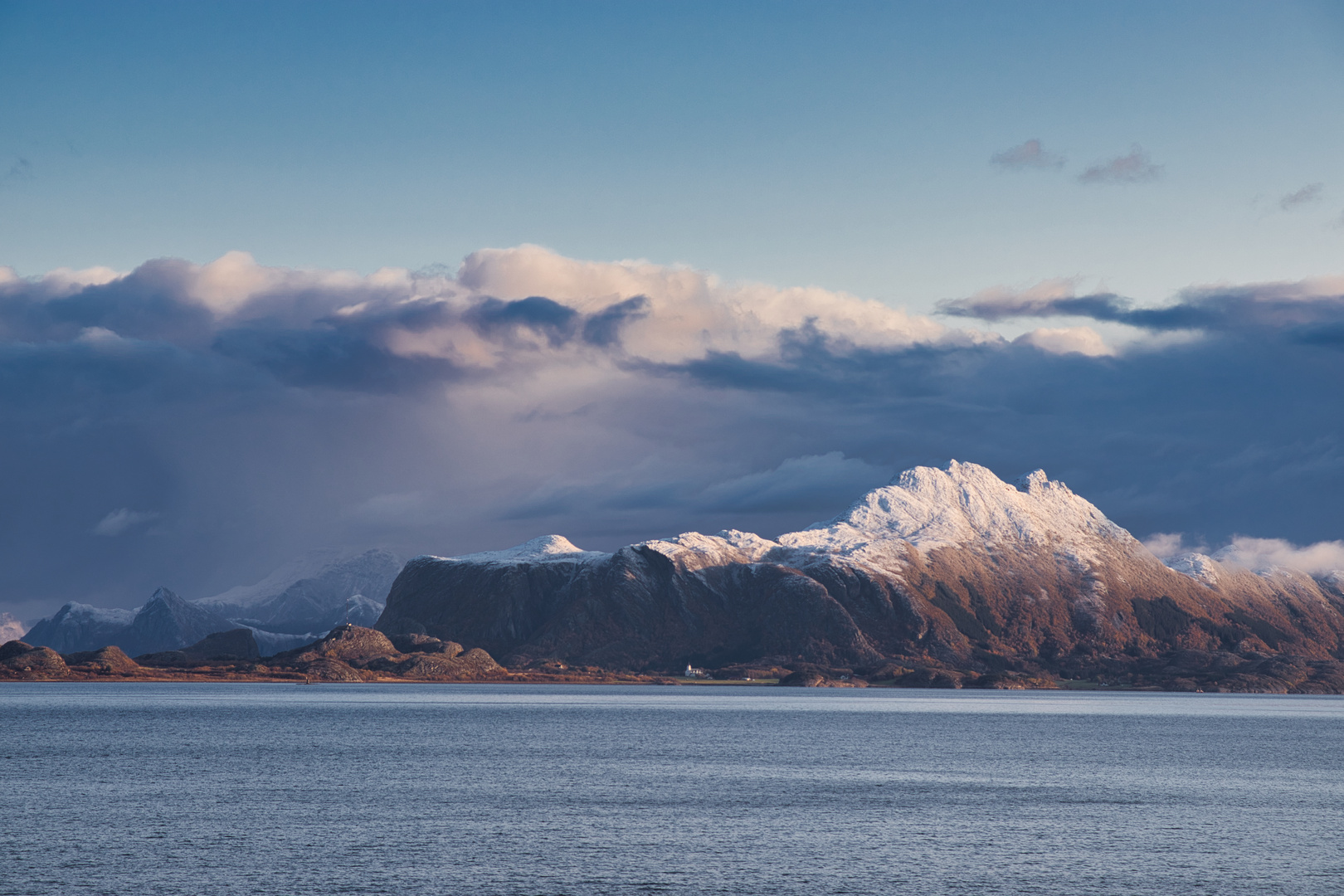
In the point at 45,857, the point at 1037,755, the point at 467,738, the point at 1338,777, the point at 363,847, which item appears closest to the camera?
the point at 45,857

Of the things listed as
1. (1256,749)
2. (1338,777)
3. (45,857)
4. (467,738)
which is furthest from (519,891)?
(1256,749)

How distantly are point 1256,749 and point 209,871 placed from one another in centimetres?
17563

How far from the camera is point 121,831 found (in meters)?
90.0

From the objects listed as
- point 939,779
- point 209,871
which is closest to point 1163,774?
point 939,779

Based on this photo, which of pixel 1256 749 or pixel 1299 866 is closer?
pixel 1299 866

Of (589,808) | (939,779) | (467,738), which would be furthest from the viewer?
(467,738)

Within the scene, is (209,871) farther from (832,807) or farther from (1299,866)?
(1299,866)

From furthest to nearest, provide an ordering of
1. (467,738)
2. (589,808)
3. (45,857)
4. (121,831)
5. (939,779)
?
(467,738) → (939,779) → (589,808) → (121,831) → (45,857)

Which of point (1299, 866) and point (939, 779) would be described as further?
point (939, 779)

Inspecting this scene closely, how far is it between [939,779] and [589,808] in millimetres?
47800

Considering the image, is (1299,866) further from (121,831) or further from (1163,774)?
(121,831)

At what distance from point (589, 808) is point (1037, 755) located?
93.5m

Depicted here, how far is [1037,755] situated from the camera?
17662cm

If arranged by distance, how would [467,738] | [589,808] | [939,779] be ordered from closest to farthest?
[589,808] < [939,779] < [467,738]
